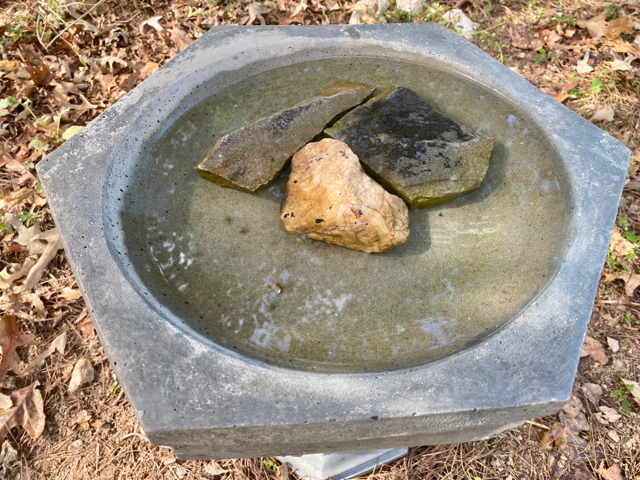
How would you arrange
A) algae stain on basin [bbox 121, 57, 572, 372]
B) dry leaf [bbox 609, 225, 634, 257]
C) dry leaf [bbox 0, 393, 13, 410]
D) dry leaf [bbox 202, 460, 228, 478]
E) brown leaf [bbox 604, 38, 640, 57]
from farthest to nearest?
brown leaf [bbox 604, 38, 640, 57], dry leaf [bbox 609, 225, 634, 257], dry leaf [bbox 0, 393, 13, 410], dry leaf [bbox 202, 460, 228, 478], algae stain on basin [bbox 121, 57, 572, 372]

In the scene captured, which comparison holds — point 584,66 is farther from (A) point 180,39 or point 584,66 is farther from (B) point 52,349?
(B) point 52,349

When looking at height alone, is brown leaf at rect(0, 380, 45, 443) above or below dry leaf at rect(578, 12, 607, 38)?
below

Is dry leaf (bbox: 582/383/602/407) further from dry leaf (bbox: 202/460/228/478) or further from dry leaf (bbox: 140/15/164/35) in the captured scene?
dry leaf (bbox: 140/15/164/35)

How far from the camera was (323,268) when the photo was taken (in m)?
1.94

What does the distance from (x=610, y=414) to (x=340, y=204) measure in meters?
1.97

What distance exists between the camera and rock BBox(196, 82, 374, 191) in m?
2.05

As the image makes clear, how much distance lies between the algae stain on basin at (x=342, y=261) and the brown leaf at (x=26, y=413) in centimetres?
133

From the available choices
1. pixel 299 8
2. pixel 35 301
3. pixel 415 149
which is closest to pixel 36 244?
pixel 35 301

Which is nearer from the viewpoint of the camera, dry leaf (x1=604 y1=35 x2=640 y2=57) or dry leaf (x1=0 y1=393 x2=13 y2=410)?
dry leaf (x1=0 y1=393 x2=13 y2=410)

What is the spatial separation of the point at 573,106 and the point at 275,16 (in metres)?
2.48

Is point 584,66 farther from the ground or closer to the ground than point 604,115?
farther from the ground

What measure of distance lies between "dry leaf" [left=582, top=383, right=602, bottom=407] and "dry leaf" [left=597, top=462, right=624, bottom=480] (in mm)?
317

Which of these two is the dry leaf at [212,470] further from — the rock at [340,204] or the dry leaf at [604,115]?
the dry leaf at [604,115]

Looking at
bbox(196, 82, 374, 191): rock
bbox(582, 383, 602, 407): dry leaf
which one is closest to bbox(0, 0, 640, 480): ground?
bbox(582, 383, 602, 407): dry leaf
